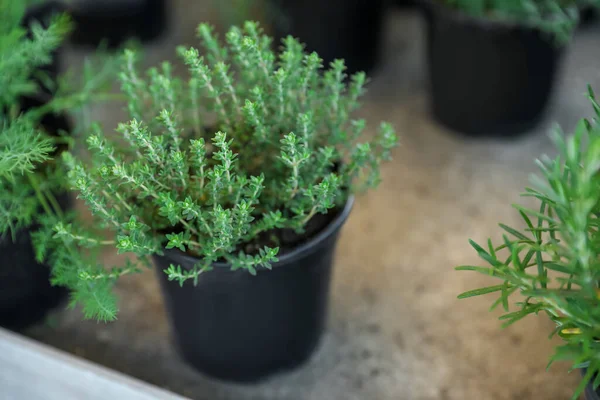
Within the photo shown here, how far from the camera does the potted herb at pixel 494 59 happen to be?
1.42 metres

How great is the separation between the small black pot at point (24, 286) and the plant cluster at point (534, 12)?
36.6 inches

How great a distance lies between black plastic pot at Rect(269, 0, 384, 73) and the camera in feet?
5.55

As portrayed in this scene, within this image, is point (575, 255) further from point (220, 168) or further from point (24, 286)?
point (24, 286)

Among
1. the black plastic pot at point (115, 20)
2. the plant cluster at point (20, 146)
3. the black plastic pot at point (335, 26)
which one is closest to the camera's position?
the plant cluster at point (20, 146)

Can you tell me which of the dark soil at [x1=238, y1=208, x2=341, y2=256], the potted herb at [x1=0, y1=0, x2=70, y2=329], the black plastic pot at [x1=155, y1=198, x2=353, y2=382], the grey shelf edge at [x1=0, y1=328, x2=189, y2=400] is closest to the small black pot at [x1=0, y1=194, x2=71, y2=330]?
the potted herb at [x1=0, y1=0, x2=70, y2=329]

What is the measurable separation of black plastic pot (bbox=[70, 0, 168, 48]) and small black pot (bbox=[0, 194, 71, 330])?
2.82ft

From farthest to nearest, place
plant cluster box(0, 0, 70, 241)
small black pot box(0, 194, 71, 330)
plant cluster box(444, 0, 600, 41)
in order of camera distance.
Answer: plant cluster box(444, 0, 600, 41) → small black pot box(0, 194, 71, 330) → plant cluster box(0, 0, 70, 241)

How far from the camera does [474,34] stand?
146 centimetres

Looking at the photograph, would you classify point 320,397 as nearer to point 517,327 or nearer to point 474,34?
point 517,327

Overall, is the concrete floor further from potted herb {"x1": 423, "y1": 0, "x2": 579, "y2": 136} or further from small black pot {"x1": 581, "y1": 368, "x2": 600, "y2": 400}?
small black pot {"x1": 581, "y1": 368, "x2": 600, "y2": 400}

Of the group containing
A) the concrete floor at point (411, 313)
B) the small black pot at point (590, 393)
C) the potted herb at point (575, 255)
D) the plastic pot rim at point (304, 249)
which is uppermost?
the potted herb at point (575, 255)

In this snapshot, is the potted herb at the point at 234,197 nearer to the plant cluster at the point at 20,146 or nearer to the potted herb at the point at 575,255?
the plant cluster at the point at 20,146

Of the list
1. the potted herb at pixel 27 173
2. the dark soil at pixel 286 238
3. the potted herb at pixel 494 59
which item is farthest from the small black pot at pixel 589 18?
the potted herb at pixel 27 173

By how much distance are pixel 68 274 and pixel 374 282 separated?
0.59m
